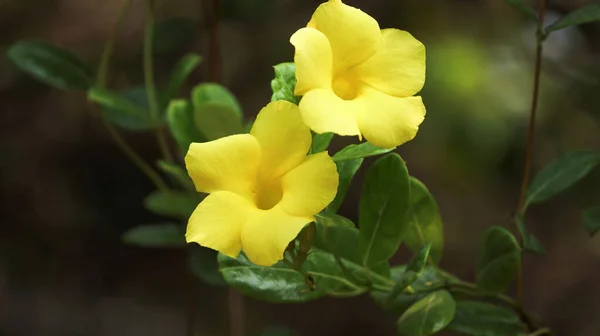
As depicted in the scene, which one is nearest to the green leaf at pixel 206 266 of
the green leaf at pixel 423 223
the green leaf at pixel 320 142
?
the green leaf at pixel 423 223

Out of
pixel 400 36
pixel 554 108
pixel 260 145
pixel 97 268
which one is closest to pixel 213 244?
pixel 260 145

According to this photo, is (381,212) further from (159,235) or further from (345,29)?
(159,235)

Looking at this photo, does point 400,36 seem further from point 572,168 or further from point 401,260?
point 401,260

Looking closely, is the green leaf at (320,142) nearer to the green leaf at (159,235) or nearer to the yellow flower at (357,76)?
the yellow flower at (357,76)

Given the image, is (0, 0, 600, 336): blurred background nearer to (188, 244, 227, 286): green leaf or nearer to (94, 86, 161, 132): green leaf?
(94, 86, 161, 132): green leaf

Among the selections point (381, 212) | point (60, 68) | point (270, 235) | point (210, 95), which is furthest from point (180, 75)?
point (270, 235)
